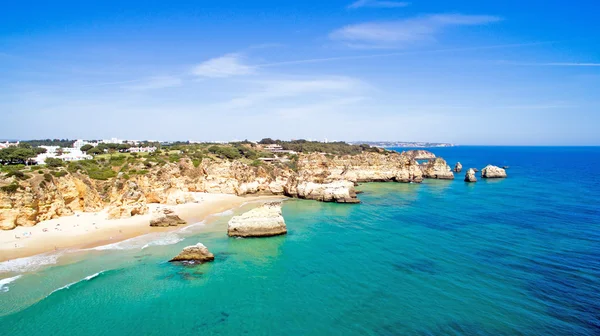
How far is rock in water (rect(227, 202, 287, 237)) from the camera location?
29328mm

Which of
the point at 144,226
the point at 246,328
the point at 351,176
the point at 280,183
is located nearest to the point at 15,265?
the point at 144,226

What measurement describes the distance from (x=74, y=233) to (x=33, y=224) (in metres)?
4.12

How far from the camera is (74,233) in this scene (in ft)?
91.7

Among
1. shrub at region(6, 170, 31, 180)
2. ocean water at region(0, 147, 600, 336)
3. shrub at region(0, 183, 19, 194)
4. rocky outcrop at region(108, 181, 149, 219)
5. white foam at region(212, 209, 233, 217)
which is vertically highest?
shrub at region(6, 170, 31, 180)

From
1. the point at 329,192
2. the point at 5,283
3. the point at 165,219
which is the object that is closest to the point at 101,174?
the point at 165,219

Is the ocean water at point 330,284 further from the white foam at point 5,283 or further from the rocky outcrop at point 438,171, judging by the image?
the rocky outcrop at point 438,171

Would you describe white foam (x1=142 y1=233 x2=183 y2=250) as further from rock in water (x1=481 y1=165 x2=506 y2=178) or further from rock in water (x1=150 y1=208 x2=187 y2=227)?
rock in water (x1=481 y1=165 x2=506 y2=178)

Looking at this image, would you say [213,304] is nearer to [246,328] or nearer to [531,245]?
→ [246,328]

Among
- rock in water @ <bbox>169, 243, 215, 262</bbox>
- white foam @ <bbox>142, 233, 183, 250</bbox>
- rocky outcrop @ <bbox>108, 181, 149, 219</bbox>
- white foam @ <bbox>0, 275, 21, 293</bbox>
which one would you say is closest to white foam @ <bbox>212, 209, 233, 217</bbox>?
rocky outcrop @ <bbox>108, 181, 149, 219</bbox>

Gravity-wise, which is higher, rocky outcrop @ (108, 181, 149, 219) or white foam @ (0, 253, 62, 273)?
rocky outcrop @ (108, 181, 149, 219)

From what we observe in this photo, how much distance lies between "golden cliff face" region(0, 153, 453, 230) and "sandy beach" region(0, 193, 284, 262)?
1.20 m

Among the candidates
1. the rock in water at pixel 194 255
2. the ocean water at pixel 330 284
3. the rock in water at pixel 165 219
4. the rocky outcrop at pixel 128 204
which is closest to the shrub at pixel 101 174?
the rocky outcrop at pixel 128 204

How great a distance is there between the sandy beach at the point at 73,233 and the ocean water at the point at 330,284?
1.84 m

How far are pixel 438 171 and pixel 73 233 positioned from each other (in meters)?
71.2
